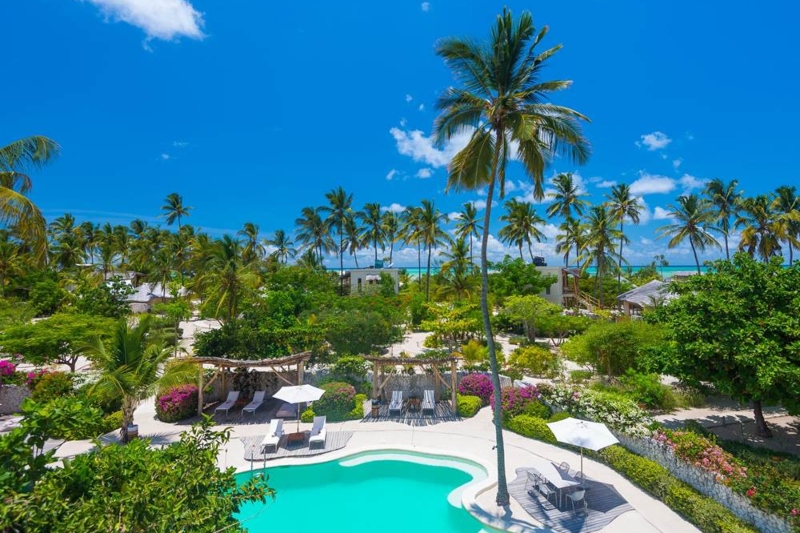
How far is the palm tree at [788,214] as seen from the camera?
30.7m

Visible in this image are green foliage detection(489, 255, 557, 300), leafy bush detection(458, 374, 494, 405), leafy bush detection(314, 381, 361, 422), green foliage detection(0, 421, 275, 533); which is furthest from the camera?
green foliage detection(489, 255, 557, 300)

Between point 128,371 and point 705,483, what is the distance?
17883mm

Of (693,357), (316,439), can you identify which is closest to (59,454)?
(316,439)

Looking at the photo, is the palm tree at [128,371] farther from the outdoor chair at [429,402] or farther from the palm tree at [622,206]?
the palm tree at [622,206]

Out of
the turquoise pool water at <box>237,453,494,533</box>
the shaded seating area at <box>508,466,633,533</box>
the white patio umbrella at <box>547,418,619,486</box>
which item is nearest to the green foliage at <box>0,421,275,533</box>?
the turquoise pool water at <box>237,453,494,533</box>

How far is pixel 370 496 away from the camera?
11.5 metres

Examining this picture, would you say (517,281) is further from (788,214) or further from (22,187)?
(22,187)

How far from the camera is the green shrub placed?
1697cm

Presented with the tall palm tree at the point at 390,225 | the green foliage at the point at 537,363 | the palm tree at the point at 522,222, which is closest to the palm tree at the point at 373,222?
the tall palm tree at the point at 390,225

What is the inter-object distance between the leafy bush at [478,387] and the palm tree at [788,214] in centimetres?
2926

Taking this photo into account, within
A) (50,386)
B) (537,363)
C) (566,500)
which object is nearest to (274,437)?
(566,500)

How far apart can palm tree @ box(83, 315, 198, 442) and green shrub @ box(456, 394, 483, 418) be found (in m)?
11.2

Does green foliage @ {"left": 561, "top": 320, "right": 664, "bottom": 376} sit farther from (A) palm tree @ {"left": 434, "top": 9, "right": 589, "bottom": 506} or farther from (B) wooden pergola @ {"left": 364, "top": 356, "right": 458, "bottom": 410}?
(A) palm tree @ {"left": 434, "top": 9, "right": 589, "bottom": 506}

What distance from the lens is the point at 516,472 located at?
38.5ft
